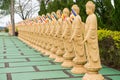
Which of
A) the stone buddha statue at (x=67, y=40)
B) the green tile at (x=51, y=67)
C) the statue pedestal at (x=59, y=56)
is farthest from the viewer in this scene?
the statue pedestal at (x=59, y=56)

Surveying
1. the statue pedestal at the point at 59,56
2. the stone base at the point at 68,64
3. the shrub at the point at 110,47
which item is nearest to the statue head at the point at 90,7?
the shrub at the point at 110,47

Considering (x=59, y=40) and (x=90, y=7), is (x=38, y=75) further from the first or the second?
(x=59, y=40)

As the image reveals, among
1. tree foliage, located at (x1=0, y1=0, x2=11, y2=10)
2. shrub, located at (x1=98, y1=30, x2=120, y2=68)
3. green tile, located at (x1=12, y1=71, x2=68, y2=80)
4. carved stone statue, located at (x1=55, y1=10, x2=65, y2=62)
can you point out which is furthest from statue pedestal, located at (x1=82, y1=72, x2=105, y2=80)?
tree foliage, located at (x1=0, y1=0, x2=11, y2=10)

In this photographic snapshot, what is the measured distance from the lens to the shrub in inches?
311

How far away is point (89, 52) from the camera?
624 cm

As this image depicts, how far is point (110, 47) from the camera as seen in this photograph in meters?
8.31

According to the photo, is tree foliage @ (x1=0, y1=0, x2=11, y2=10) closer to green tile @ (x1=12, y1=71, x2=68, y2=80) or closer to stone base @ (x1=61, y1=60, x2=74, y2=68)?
stone base @ (x1=61, y1=60, x2=74, y2=68)

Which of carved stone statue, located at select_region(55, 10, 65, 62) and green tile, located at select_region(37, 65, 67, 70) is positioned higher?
carved stone statue, located at select_region(55, 10, 65, 62)

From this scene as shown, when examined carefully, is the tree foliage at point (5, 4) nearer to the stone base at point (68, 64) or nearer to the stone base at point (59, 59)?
the stone base at point (59, 59)

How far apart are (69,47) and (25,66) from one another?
1.53m

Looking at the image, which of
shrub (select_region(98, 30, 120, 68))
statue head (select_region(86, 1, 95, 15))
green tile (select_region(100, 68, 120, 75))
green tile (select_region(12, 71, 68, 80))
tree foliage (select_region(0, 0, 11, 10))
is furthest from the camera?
tree foliage (select_region(0, 0, 11, 10))

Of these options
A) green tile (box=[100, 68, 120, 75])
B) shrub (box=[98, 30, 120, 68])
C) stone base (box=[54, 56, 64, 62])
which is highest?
shrub (box=[98, 30, 120, 68])

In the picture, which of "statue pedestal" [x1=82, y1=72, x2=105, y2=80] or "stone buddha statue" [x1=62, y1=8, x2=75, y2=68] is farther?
"stone buddha statue" [x1=62, y1=8, x2=75, y2=68]

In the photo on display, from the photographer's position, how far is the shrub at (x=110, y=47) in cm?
789
